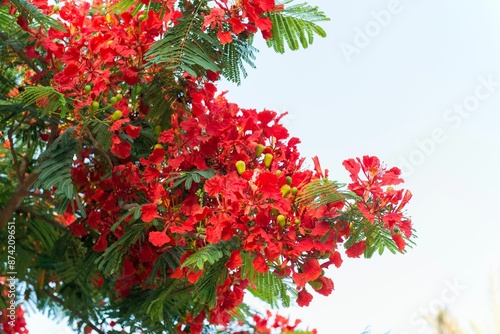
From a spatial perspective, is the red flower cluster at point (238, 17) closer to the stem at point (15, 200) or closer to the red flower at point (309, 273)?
the red flower at point (309, 273)

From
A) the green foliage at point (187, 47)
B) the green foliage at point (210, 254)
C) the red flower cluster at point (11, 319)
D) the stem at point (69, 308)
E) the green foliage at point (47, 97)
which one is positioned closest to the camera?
the green foliage at point (210, 254)

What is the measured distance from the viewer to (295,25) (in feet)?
11.2

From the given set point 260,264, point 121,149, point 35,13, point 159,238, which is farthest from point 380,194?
point 35,13

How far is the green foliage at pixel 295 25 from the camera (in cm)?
340

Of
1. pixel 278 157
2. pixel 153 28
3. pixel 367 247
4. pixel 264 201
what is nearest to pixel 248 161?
pixel 278 157

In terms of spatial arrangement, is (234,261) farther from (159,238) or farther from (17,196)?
(17,196)

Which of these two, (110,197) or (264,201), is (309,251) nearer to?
(264,201)

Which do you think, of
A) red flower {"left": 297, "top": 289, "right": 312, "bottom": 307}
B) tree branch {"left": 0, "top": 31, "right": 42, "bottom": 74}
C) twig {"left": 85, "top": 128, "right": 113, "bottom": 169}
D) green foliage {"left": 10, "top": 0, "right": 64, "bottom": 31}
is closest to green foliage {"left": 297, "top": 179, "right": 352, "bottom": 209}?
red flower {"left": 297, "top": 289, "right": 312, "bottom": 307}

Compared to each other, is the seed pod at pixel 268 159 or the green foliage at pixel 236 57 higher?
the green foliage at pixel 236 57

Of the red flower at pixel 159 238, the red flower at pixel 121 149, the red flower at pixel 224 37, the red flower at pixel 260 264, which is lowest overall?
the red flower at pixel 260 264

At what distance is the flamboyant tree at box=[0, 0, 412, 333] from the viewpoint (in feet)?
9.03

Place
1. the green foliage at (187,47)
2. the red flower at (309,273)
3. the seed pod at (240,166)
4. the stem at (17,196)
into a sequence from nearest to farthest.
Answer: the red flower at (309,273) < the seed pod at (240,166) < the green foliage at (187,47) < the stem at (17,196)

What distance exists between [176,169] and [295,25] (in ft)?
2.82

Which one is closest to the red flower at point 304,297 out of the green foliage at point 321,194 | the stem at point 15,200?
the green foliage at point 321,194
